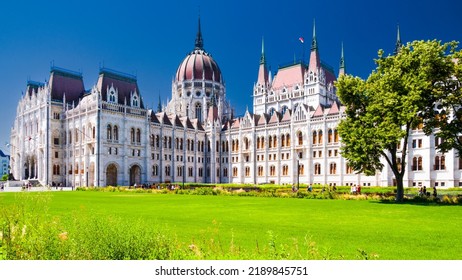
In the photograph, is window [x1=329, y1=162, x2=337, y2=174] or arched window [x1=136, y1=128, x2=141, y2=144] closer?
window [x1=329, y1=162, x2=337, y2=174]

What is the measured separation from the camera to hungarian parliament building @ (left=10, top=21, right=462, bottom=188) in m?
71.5

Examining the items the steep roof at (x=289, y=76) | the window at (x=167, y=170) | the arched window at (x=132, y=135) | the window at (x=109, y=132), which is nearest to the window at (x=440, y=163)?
the steep roof at (x=289, y=76)

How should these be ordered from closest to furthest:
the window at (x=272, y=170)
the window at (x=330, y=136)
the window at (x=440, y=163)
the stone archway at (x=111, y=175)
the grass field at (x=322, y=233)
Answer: the grass field at (x=322, y=233) → the window at (x=440, y=163) → the window at (x=330, y=136) → the stone archway at (x=111, y=175) → the window at (x=272, y=170)

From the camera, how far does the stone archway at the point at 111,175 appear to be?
7500cm

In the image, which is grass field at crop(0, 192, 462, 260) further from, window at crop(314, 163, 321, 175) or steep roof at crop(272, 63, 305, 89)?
steep roof at crop(272, 63, 305, 89)

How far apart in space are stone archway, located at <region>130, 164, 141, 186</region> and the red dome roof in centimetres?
3856

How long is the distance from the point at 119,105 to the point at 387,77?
2207 inches

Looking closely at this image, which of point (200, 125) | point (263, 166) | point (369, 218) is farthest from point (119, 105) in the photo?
point (369, 218)

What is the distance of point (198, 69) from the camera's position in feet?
363

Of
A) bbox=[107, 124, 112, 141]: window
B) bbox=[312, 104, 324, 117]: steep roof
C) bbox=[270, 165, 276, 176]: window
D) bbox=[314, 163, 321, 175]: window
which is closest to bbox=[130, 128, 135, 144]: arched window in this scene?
bbox=[107, 124, 112, 141]: window

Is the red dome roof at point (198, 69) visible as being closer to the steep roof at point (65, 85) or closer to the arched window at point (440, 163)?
the steep roof at point (65, 85)

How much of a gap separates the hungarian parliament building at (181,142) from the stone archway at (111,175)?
0.20 metres

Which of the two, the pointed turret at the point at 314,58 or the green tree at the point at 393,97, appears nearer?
the green tree at the point at 393,97
